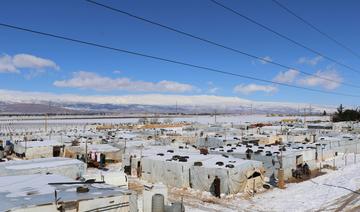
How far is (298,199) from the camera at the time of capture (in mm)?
25578

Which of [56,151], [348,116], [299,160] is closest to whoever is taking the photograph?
[299,160]

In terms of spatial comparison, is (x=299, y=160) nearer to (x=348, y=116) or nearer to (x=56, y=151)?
(x=56, y=151)

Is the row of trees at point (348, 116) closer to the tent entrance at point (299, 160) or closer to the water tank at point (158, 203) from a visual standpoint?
the tent entrance at point (299, 160)

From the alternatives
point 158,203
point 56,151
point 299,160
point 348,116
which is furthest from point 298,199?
point 348,116

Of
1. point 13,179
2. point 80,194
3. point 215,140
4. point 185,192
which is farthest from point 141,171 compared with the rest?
point 215,140

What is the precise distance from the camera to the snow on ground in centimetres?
2353

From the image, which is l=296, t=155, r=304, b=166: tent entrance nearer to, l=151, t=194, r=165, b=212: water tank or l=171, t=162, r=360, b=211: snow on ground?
l=171, t=162, r=360, b=211: snow on ground

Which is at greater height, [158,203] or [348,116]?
[348,116]

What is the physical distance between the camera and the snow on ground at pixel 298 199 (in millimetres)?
23531

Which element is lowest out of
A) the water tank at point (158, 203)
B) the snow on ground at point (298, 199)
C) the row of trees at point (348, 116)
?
the snow on ground at point (298, 199)

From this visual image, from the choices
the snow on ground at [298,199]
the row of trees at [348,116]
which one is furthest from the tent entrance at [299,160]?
the row of trees at [348,116]

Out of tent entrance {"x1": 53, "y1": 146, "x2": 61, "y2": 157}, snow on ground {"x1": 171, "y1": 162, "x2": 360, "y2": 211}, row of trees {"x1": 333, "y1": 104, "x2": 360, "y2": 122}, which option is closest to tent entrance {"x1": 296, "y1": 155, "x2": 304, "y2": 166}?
snow on ground {"x1": 171, "y1": 162, "x2": 360, "y2": 211}

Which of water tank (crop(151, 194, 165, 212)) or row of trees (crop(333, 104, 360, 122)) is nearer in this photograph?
water tank (crop(151, 194, 165, 212))

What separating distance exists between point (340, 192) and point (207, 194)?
31.0 feet
